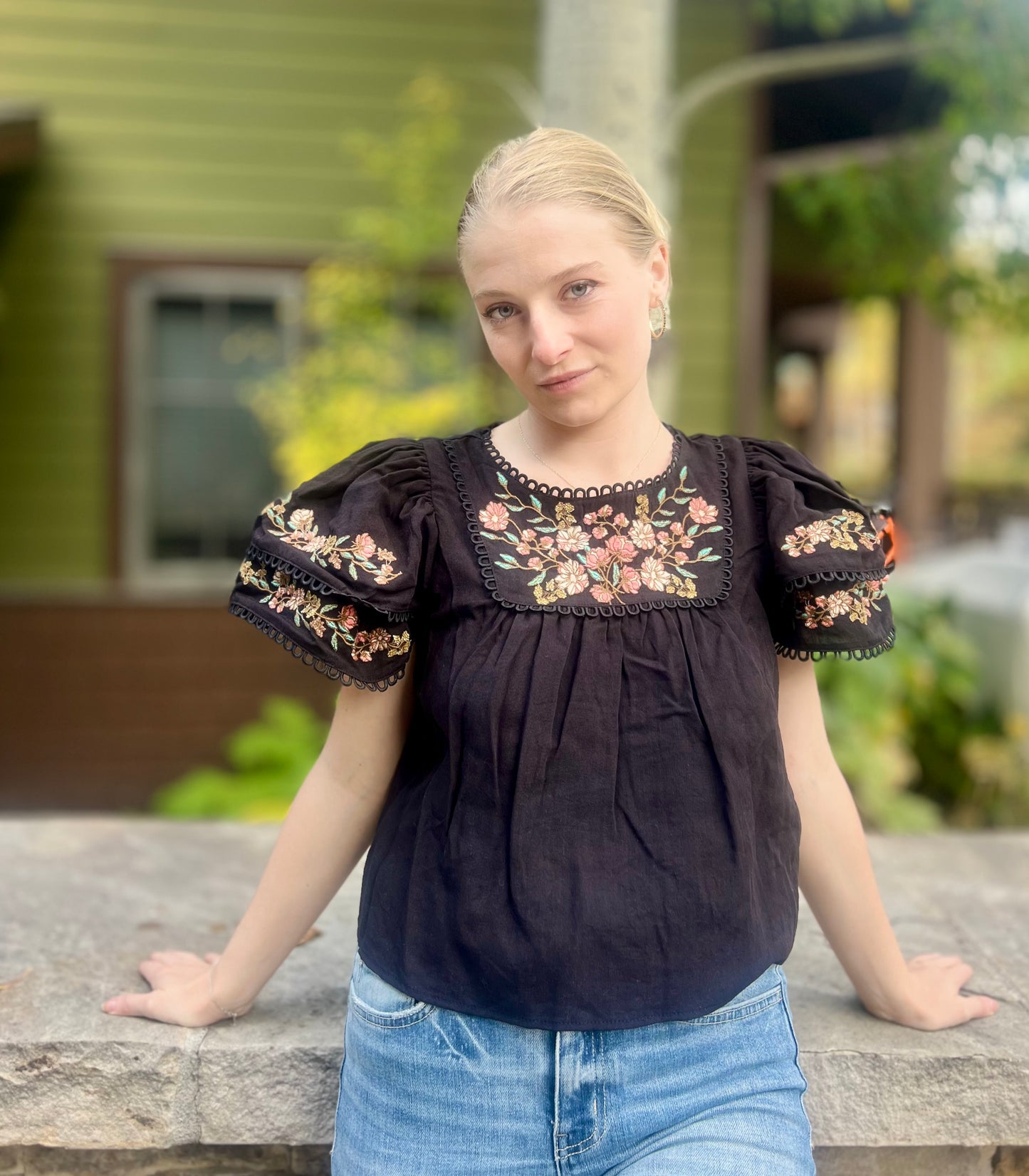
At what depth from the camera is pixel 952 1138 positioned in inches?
66.5

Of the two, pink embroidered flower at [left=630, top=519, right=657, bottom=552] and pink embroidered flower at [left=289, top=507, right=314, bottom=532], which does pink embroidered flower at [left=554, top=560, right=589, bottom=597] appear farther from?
pink embroidered flower at [left=289, top=507, right=314, bottom=532]

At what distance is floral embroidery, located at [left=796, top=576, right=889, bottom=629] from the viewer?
57.5 inches

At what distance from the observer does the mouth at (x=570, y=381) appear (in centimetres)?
141

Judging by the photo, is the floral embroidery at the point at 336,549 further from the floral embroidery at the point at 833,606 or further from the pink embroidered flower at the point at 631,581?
the floral embroidery at the point at 833,606

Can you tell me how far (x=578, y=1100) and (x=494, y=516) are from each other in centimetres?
68

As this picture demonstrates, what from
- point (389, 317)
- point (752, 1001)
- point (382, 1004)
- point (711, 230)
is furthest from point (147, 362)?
point (752, 1001)

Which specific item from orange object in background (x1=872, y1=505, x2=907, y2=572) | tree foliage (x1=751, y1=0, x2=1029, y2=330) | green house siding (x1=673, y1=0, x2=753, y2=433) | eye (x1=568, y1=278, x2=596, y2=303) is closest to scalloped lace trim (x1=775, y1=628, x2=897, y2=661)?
orange object in background (x1=872, y1=505, x2=907, y2=572)

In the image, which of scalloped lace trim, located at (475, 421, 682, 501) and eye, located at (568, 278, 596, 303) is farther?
scalloped lace trim, located at (475, 421, 682, 501)

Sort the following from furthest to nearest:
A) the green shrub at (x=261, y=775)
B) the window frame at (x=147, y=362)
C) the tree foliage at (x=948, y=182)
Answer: the window frame at (x=147, y=362) < the green shrub at (x=261, y=775) < the tree foliage at (x=948, y=182)

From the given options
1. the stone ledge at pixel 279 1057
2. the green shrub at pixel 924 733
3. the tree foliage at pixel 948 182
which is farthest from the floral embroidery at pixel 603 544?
the tree foliage at pixel 948 182

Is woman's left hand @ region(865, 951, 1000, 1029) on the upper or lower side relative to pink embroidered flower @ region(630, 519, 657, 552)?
lower

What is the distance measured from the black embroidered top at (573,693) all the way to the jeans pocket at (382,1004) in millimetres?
21

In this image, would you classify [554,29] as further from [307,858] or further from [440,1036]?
[440,1036]

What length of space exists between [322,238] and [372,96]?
76cm
